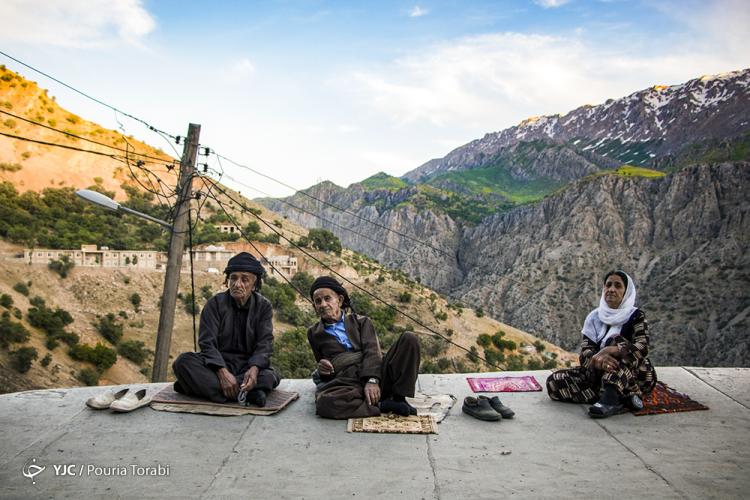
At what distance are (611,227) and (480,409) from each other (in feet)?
210

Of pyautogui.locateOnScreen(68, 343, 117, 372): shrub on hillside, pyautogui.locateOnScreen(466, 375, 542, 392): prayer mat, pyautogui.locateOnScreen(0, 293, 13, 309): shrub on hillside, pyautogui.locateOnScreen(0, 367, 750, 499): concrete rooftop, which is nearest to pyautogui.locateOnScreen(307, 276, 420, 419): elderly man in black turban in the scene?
pyautogui.locateOnScreen(0, 367, 750, 499): concrete rooftop

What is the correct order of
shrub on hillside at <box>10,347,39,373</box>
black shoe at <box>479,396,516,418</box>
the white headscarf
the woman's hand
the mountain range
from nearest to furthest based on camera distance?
black shoe at <box>479,396,516,418</box> < the woman's hand < the white headscarf < shrub on hillside at <box>10,347,39,373</box> < the mountain range

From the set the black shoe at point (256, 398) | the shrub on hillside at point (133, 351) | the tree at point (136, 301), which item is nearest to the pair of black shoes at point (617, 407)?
the black shoe at point (256, 398)

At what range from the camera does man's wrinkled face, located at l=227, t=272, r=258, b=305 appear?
A: 4422mm

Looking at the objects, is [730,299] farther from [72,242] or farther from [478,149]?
[478,149]

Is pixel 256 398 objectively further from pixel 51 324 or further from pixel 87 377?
pixel 51 324

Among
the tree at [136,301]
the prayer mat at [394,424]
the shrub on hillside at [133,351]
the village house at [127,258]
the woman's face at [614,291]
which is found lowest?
the shrub on hillside at [133,351]

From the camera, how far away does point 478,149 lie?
A: 16325 centimetres

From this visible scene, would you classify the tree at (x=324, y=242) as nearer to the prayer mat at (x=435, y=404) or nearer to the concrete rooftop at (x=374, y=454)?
the prayer mat at (x=435, y=404)

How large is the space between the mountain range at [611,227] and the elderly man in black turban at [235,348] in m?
15.9

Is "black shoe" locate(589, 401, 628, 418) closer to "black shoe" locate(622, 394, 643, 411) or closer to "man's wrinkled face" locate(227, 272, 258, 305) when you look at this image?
"black shoe" locate(622, 394, 643, 411)

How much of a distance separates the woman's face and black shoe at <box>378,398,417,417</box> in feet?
6.40

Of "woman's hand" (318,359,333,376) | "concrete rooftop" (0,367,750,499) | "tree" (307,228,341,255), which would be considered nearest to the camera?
"concrete rooftop" (0,367,750,499)

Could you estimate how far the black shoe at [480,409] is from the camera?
161 inches
